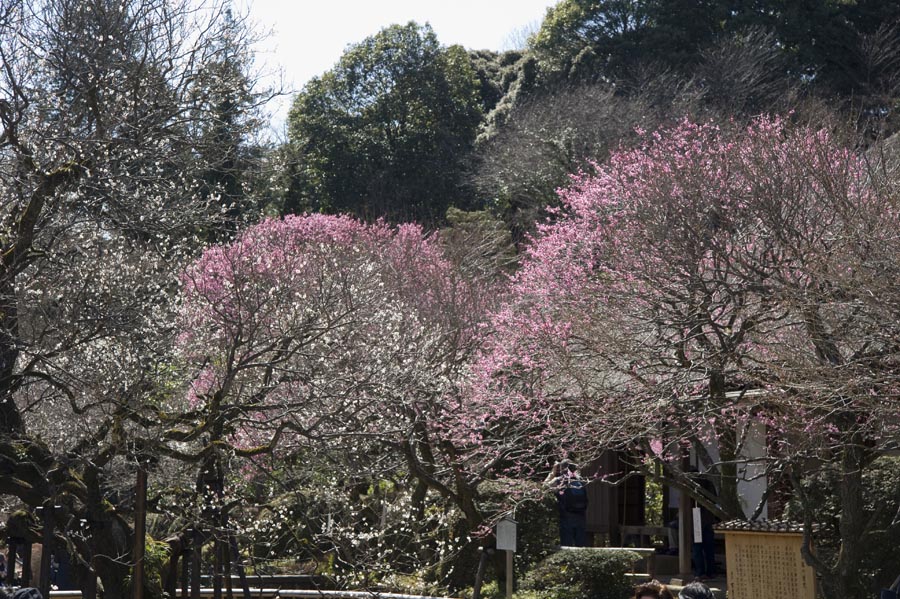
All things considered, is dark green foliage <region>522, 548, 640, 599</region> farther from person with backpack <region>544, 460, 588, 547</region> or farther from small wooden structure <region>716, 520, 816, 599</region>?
small wooden structure <region>716, 520, 816, 599</region>

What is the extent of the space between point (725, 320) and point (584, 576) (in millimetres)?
3667

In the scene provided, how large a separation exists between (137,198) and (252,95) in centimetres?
147

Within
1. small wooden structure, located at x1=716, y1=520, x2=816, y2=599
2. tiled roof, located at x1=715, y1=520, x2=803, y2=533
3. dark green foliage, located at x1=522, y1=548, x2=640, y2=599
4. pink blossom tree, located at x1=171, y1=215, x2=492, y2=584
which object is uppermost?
pink blossom tree, located at x1=171, y1=215, x2=492, y2=584

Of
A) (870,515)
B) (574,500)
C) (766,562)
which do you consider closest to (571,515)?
(574,500)

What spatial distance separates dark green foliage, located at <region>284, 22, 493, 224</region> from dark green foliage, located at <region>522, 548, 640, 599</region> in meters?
18.6

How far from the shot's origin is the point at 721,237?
10766 mm

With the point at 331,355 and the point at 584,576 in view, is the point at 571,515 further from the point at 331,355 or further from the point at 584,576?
the point at 331,355

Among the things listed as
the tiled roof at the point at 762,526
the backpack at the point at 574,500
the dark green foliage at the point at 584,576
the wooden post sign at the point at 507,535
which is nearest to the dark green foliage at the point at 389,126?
the backpack at the point at 574,500

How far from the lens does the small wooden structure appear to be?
26.8 feet

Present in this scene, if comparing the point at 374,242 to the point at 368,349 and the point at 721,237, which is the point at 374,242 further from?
the point at 721,237

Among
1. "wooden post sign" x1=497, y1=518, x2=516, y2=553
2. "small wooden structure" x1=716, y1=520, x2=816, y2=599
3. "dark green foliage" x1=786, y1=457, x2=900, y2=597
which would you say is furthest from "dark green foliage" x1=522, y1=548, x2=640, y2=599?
"small wooden structure" x1=716, y1=520, x2=816, y2=599

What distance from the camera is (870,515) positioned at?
403 inches

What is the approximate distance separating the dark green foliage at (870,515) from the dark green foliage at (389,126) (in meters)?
20.0

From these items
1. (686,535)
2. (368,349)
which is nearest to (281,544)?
(368,349)
